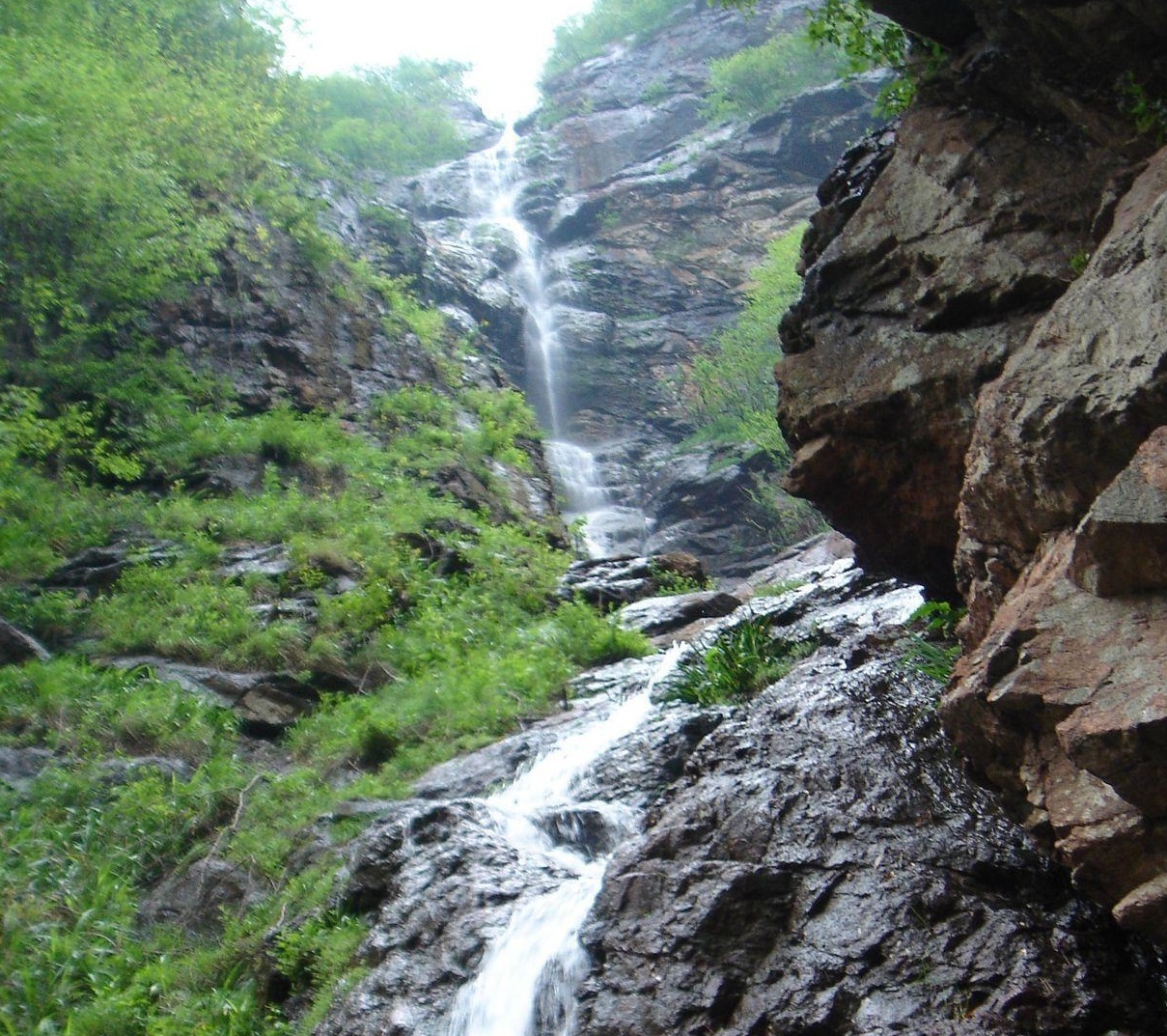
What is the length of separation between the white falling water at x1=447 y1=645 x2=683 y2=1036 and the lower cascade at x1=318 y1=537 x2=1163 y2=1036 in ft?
0.05

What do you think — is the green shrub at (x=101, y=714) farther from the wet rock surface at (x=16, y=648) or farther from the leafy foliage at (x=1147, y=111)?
the leafy foliage at (x=1147, y=111)

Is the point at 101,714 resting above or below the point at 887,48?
below

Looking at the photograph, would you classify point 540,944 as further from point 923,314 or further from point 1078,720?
point 923,314

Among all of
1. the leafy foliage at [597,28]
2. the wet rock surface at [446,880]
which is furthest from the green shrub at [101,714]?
the leafy foliage at [597,28]

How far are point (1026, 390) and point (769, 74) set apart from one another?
1518 inches

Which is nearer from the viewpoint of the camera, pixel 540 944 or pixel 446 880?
pixel 540 944

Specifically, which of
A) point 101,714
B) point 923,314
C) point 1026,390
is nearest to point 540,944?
point 1026,390

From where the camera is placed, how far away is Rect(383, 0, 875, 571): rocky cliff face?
2706 centimetres

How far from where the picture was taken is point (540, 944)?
5.64 m

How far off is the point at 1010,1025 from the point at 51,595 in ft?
39.7

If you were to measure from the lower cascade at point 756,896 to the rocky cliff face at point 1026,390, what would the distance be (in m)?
0.41

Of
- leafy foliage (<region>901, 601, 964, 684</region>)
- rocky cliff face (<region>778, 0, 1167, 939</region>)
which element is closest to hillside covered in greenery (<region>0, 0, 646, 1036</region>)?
leafy foliage (<region>901, 601, 964, 684</region>)

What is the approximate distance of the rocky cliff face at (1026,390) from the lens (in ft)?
12.5

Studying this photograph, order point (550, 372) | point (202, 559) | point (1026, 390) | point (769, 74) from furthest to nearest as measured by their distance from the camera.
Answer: point (769, 74) → point (550, 372) → point (202, 559) → point (1026, 390)
